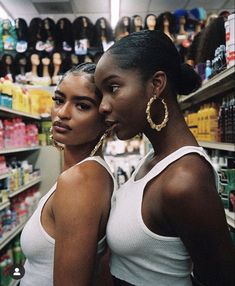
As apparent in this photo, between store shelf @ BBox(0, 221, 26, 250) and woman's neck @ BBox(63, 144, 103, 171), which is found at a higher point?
woman's neck @ BBox(63, 144, 103, 171)

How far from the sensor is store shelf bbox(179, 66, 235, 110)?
1898mm

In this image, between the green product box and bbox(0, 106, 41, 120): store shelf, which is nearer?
the green product box

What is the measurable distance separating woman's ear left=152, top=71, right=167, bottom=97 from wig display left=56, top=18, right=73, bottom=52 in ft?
17.5

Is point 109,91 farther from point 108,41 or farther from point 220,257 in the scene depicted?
point 108,41

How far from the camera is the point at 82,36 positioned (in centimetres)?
597

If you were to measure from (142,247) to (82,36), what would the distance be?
17.9ft

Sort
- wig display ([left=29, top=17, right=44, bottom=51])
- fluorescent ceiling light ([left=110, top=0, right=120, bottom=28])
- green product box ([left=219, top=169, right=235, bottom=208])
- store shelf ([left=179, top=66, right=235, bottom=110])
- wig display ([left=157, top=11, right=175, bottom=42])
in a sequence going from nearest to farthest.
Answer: store shelf ([left=179, top=66, right=235, bottom=110]), green product box ([left=219, top=169, right=235, bottom=208]), fluorescent ceiling light ([left=110, top=0, right=120, bottom=28]), wig display ([left=157, top=11, right=175, bottom=42]), wig display ([left=29, top=17, right=44, bottom=51])

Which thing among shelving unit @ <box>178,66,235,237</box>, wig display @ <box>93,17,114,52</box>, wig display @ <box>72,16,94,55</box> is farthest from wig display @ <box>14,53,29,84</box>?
shelving unit @ <box>178,66,235,237</box>

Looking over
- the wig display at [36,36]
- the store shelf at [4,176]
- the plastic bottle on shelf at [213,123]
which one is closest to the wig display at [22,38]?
the wig display at [36,36]

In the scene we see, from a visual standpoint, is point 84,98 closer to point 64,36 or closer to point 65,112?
point 65,112

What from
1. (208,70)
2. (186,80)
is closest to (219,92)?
(208,70)

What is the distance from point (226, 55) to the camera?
1.76m

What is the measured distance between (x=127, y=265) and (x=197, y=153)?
15.5 inches

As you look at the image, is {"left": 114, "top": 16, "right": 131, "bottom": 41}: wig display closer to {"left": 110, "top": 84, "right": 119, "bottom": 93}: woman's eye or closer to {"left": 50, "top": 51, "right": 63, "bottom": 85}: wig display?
{"left": 50, "top": 51, "right": 63, "bottom": 85}: wig display
